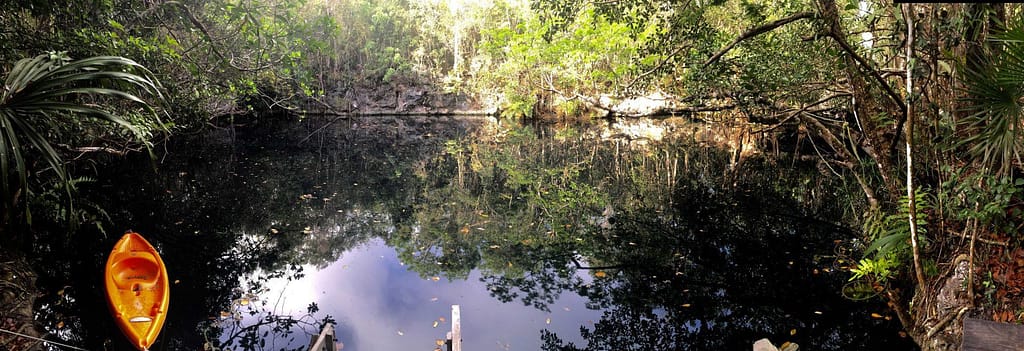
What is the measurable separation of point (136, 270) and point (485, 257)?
3.86 m

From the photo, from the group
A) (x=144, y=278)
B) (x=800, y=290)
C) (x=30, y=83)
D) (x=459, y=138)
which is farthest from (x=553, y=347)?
(x=459, y=138)

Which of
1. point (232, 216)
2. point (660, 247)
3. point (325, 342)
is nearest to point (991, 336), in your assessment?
point (325, 342)

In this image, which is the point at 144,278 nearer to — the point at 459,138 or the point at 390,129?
the point at 459,138

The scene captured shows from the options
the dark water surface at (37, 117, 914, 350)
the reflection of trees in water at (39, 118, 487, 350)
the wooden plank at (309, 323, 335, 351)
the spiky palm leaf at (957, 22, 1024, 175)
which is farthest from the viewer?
the reflection of trees in water at (39, 118, 487, 350)

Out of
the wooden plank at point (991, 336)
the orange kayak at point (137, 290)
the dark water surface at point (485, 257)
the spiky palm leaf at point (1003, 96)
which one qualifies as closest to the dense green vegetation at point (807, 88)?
the spiky palm leaf at point (1003, 96)

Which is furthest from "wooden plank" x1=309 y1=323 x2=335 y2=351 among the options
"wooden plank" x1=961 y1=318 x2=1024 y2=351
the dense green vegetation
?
"wooden plank" x1=961 y1=318 x2=1024 y2=351

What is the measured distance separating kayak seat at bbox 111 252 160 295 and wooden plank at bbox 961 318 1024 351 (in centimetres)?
559

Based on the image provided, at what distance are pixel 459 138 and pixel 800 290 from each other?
693 inches

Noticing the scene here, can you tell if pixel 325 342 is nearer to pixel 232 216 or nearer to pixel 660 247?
pixel 660 247

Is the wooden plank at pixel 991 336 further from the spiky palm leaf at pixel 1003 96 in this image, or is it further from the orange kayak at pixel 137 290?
the orange kayak at pixel 137 290

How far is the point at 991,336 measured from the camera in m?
1.93

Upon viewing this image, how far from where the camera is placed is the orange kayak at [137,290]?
4.14 m

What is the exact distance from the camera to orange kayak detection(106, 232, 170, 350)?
4.14 metres

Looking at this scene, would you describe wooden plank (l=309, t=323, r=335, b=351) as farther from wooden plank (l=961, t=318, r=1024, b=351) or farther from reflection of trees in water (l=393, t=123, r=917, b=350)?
wooden plank (l=961, t=318, r=1024, b=351)
